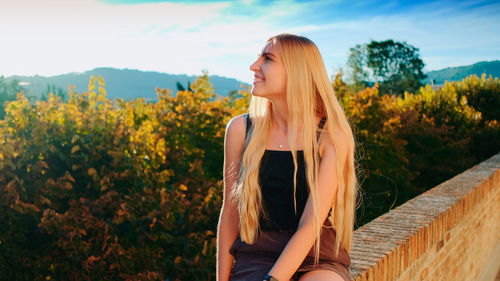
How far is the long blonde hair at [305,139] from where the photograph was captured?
2305mm

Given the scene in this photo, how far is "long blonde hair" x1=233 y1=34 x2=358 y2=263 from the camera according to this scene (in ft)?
7.56

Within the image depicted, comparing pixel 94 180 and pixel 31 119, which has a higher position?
pixel 31 119

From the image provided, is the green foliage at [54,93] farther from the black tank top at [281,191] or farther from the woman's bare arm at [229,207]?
Answer: the black tank top at [281,191]

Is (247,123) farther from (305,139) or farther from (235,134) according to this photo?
(305,139)

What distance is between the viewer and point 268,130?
2426 millimetres

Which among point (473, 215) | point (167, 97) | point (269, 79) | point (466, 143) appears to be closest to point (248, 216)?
point (269, 79)

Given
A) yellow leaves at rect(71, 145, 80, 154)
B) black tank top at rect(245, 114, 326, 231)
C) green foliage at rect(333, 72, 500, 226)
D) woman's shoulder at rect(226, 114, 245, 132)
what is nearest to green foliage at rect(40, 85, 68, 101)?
yellow leaves at rect(71, 145, 80, 154)

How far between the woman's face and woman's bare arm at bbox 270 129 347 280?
0.33 m

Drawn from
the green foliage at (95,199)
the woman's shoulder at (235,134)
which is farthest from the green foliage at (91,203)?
the woman's shoulder at (235,134)

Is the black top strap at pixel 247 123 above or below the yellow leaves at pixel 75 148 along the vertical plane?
above

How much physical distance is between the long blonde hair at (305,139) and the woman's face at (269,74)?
0.03m

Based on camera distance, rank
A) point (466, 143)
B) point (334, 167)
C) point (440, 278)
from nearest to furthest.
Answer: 1. point (334, 167)
2. point (440, 278)
3. point (466, 143)

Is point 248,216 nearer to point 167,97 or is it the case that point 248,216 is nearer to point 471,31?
point 167,97

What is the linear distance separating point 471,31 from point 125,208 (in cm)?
3815
